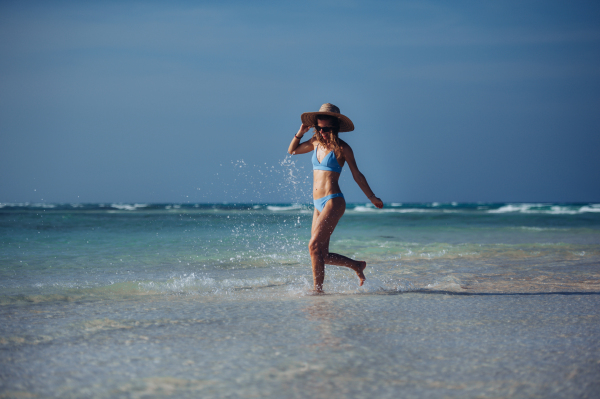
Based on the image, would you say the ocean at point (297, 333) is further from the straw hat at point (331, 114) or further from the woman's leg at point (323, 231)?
the straw hat at point (331, 114)

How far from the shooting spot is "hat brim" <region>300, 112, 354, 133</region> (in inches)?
176

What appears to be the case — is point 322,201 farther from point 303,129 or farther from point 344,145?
Result: point 303,129

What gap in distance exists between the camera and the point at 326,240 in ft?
14.7

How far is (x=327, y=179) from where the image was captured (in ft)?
14.6

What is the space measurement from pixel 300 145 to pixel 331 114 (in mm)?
469

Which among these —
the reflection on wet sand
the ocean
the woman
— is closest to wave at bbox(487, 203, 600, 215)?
the ocean

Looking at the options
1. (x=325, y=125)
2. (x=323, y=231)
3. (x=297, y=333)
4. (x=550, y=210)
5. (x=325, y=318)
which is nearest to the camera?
(x=297, y=333)

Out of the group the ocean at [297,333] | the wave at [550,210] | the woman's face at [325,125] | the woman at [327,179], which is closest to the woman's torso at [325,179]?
the woman at [327,179]

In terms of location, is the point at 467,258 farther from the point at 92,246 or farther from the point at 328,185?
the point at 92,246

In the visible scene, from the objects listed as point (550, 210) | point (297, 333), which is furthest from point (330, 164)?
point (550, 210)

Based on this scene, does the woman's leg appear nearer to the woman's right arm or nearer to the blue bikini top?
the blue bikini top

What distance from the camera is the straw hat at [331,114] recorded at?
14.6ft

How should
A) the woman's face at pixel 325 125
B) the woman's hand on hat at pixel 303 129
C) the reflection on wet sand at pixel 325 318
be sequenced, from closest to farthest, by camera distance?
the reflection on wet sand at pixel 325 318 < the woman's face at pixel 325 125 < the woman's hand on hat at pixel 303 129

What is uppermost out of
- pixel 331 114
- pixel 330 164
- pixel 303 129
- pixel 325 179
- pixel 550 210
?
pixel 331 114
